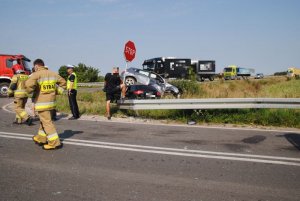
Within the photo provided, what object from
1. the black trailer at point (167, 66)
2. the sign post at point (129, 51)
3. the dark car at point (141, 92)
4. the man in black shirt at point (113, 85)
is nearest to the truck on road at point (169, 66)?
the black trailer at point (167, 66)

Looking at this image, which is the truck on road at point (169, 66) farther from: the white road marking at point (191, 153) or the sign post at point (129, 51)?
the white road marking at point (191, 153)

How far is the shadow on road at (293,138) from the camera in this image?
21.0 ft

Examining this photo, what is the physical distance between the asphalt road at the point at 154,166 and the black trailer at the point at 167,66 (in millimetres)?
25755

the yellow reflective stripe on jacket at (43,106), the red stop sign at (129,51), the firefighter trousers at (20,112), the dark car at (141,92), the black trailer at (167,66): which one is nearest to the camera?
the yellow reflective stripe on jacket at (43,106)

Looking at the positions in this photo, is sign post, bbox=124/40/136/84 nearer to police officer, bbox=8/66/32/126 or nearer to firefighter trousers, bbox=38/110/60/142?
police officer, bbox=8/66/32/126

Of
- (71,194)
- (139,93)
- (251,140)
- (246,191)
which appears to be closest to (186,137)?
(251,140)

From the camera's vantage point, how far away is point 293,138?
697cm

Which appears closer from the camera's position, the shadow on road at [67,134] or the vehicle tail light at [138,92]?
the shadow on road at [67,134]

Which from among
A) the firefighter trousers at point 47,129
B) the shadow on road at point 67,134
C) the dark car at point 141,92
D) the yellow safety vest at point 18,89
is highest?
the yellow safety vest at point 18,89

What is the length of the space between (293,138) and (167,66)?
26.9 metres

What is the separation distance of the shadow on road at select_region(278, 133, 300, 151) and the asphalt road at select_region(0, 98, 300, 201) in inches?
0.7

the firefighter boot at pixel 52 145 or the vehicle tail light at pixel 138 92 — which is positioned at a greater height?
the vehicle tail light at pixel 138 92

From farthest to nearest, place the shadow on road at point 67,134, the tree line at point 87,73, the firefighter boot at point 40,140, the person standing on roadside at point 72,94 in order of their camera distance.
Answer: the tree line at point 87,73, the person standing on roadside at point 72,94, the shadow on road at point 67,134, the firefighter boot at point 40,140

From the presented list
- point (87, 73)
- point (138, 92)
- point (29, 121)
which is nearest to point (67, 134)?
point (29, 121)
